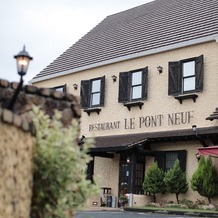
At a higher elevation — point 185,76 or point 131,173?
point 185,76

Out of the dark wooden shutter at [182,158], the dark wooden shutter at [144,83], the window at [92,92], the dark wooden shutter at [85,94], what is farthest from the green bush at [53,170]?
the dark wooden shutter at [85,94]

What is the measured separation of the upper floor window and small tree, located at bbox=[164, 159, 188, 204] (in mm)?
4289

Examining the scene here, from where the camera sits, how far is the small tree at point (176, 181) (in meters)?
20.2

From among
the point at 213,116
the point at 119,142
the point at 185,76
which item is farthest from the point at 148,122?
the point at 213,116

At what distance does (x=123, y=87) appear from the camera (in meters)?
23.9

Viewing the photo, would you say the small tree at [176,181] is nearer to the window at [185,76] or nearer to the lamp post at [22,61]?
the window at [185,76]

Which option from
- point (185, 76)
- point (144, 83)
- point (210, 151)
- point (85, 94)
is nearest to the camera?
point (210, 151)

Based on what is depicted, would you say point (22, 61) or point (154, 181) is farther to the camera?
point (154, 181)

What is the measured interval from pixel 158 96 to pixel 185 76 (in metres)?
1.62

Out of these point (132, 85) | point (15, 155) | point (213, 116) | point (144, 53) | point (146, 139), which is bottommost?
point (15, 155)

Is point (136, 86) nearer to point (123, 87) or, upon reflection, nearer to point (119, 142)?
point (123, 87)

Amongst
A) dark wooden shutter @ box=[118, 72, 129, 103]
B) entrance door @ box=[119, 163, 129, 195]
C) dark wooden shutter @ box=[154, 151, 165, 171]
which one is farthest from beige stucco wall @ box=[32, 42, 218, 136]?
entrance door @ box=[119, 163, 129, 195]

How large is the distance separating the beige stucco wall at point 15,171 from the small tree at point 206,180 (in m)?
14.2

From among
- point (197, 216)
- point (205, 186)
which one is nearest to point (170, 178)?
point (205, 186)
